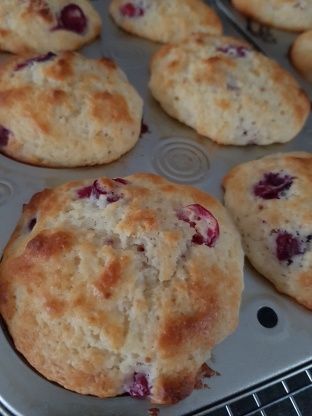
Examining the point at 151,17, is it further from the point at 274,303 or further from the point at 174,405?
the point at 174,405

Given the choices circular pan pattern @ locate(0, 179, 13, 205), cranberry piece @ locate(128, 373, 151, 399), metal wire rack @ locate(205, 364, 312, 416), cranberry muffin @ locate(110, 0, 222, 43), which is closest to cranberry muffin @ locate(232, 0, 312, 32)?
cranberry muffin @ locate(110, 0, 222, 43)

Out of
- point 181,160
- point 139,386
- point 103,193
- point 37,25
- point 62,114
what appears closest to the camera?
point 139,386

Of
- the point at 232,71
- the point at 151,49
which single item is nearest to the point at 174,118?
the point at 232,71

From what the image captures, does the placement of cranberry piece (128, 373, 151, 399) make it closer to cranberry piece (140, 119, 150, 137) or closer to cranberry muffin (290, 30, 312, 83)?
cranberry piece (140, 119, 150, 137)

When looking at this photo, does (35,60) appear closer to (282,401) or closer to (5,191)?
(5,191)

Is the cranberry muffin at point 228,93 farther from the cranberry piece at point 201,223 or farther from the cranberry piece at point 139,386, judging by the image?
the cranberry piece at point 139,386

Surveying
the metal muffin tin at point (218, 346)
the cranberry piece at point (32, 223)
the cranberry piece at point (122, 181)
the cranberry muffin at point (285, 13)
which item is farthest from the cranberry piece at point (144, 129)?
the cranberry muffin at point (285, 13)

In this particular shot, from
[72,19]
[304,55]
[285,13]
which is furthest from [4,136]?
[285,13]
